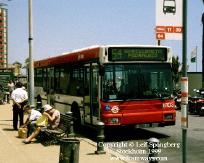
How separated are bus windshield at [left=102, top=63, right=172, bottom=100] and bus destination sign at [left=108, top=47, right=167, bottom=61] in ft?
0.64

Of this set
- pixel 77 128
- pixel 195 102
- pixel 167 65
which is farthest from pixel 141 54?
pixel 195 102

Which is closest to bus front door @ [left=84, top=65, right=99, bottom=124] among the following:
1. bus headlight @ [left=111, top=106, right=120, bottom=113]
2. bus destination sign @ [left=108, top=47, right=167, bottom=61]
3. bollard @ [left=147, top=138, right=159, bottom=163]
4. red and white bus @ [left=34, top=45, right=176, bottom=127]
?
red and white bus @ [left=34, top=45, right=176, bottom=127]

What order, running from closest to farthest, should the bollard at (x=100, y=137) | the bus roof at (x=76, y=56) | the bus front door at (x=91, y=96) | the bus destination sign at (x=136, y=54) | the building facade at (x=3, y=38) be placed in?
the bollard at (x=100, y=137), the bus destination sign at (x=136, y=54), the bus front door at (x=91, y=96), the bus roof at (x=76, y=56), the building facade at (x=3, y=38)

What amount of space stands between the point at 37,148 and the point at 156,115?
12.9 feet

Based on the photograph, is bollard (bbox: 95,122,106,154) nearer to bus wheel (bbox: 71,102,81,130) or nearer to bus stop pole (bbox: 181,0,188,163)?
bus stop pole (bbox: 181,0,188,163)

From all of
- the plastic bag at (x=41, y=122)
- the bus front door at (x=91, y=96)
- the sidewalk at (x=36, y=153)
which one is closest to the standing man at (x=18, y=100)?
the sidewalk at (x=36, y=153)

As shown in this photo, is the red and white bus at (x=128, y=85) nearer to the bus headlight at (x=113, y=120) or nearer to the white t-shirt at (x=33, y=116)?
the bus headlight at (x=113, y=120)

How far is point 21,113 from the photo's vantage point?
57.7 feet

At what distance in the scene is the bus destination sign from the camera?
551 inches

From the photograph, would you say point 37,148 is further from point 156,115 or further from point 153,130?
point 153,130

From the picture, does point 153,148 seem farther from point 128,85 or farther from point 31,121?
point 31,121

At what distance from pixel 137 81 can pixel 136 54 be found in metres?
0.88

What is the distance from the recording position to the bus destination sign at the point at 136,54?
14.0 meters

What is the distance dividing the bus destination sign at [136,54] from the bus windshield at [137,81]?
0.64 ft
